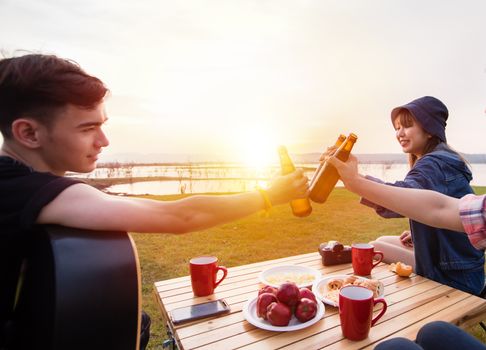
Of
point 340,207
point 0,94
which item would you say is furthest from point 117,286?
point 340,207

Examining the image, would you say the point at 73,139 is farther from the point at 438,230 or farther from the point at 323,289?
the point at 438,230

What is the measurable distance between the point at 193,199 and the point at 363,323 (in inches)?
42.5

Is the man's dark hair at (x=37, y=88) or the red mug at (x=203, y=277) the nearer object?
the man's dark hair at (x=37, y=88)

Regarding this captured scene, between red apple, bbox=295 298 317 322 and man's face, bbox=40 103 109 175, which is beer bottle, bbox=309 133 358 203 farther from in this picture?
man's face, bbox=40 103 109 175

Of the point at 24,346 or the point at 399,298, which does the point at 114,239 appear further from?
the point at 399,298

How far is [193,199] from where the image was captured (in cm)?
142

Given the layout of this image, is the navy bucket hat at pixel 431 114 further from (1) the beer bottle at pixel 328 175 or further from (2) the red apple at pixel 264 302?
(2) the red apple at pixel 264 302

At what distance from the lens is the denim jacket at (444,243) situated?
8.34 feet

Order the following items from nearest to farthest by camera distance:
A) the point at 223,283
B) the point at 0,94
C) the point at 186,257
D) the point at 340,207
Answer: the point at 0,94, the point at 223,283, the point at 186,257, the point at 340,207

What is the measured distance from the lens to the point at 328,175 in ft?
9.09

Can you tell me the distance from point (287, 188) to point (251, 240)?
605 cm

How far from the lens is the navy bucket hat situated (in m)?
2.88

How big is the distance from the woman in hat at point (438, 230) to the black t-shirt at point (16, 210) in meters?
2.56

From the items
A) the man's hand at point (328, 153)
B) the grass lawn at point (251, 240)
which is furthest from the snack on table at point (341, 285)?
the grass lawn at point (251, 240)
